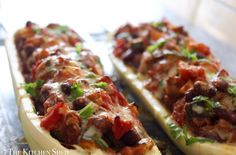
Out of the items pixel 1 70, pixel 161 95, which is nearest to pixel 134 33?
pixel 161 95

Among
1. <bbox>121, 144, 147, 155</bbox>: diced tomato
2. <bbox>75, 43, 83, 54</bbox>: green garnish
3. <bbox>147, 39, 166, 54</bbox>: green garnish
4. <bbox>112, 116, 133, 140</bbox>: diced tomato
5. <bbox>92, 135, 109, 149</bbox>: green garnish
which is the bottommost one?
<bbox>121, 144, 147, 155</bbox>: diced tomato

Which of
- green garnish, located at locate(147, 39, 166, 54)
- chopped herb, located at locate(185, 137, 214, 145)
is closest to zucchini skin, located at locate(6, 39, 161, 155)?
chopped herb, located at locate(185, 137, 214, 145)

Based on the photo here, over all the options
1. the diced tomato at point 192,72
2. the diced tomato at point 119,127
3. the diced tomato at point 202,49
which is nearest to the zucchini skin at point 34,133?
the diced tomato at point 119,127

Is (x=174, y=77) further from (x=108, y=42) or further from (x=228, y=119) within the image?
(x=108, y=42)

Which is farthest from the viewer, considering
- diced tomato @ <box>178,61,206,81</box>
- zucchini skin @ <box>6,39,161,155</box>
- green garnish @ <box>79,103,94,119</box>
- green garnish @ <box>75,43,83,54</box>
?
green garnish @ <box>75,43,83,54</box>

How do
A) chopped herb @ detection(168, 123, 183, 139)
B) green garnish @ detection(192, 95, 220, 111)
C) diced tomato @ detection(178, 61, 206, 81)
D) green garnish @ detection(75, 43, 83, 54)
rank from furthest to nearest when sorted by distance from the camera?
green garnish @ detection(75, 43, 83, 54) < diced tomato @ detection(178, 61, 206, 81) < chopped herb @ detection(168, 123, 183, 139) < green garnish @ detection(192, 95, 220, 111)

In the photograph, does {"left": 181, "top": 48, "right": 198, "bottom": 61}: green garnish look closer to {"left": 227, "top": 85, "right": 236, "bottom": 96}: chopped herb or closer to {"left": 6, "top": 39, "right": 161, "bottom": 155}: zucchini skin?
{"left": 227, "top": 85, "right": 236, "bottom": 96}: chopped herb

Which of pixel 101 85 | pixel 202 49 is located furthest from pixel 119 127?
pixel 202 49
